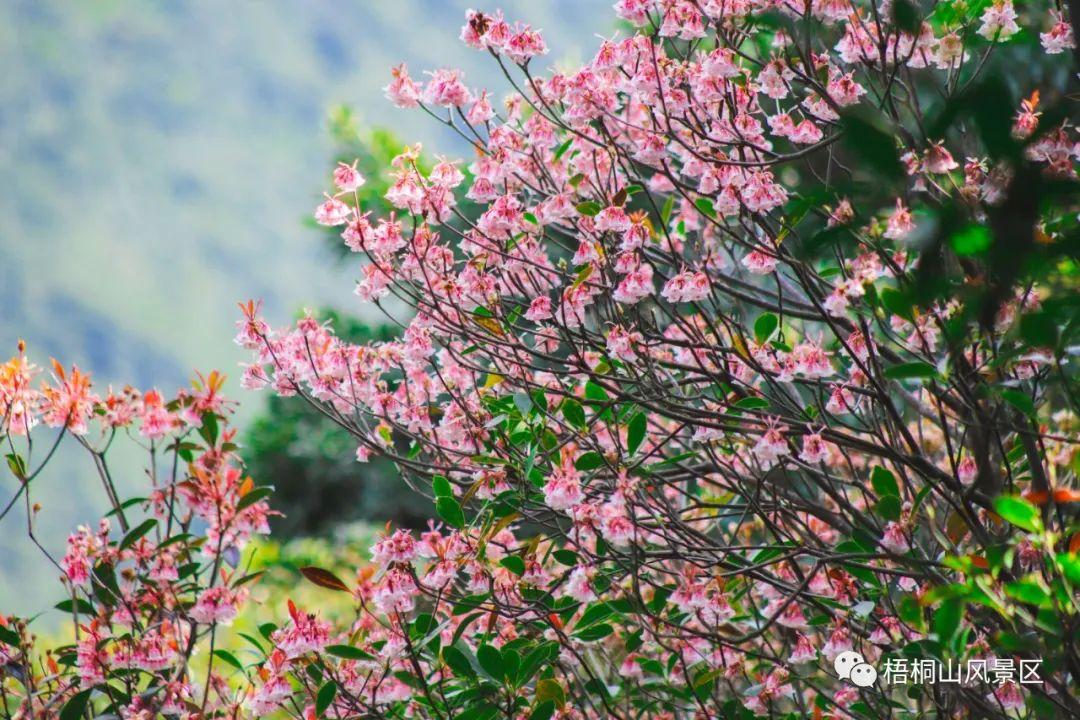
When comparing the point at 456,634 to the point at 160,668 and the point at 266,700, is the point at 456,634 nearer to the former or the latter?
the point at 266,700

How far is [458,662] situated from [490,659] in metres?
0.06

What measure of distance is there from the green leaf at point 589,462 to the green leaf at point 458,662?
369mm

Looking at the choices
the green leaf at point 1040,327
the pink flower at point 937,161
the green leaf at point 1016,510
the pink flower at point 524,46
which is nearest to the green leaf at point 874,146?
the green leaf at point 1040,327

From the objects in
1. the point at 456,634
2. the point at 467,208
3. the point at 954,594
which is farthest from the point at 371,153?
the point at 954,594

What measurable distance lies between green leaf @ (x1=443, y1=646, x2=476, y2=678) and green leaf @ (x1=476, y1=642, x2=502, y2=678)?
0.12ft

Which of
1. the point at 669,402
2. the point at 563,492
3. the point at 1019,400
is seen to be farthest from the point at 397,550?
the point at 1019,400

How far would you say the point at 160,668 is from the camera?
5.87ft

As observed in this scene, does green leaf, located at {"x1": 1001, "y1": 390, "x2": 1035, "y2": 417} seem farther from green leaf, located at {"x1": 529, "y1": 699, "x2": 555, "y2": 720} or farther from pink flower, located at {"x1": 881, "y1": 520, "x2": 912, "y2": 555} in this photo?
green leaf, located at {"x1": 529, "y1": 699, "x2": 555, "y2": 720}

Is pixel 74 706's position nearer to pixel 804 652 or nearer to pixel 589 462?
pixel 589 462

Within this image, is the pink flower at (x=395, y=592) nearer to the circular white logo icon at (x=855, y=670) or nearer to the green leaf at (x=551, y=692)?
the green leaf at (x=551, y=692)

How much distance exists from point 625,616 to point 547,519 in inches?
11.3

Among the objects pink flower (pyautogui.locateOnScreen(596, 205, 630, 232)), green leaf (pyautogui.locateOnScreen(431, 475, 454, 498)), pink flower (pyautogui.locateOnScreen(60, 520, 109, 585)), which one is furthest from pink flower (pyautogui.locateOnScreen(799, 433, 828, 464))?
pink flower (pyautogui.locateOnScreen(60, 520, 109, 585))

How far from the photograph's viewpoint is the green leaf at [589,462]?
1749mm

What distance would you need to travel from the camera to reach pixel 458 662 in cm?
171
